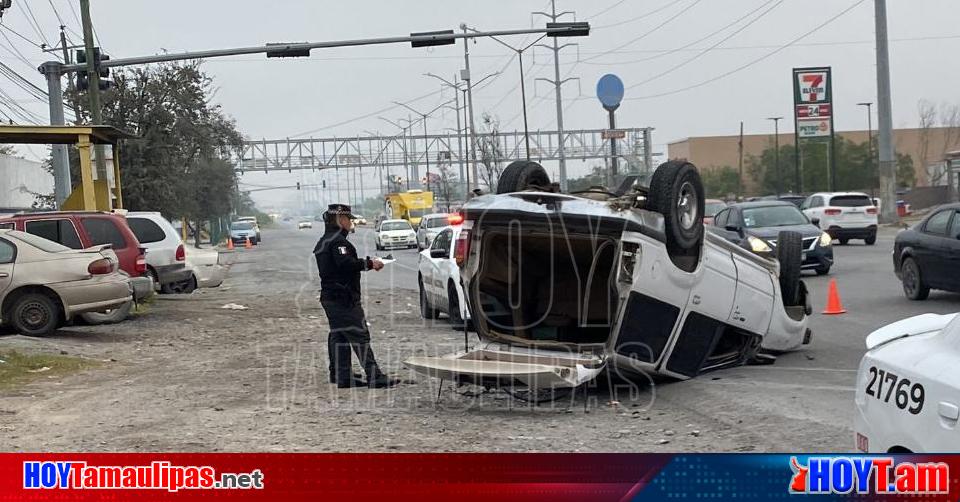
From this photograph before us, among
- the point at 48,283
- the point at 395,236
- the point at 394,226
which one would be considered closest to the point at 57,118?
the point at 48,283

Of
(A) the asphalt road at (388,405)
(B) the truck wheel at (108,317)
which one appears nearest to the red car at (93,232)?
(B) the truck wheel at (108,317)

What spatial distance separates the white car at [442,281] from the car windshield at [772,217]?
766cm

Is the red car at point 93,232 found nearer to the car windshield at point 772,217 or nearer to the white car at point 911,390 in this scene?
the car windshield at point 772,217

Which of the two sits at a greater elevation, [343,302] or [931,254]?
[343,302]

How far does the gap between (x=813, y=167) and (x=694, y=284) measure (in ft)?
261

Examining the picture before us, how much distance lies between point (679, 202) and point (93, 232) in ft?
39.4

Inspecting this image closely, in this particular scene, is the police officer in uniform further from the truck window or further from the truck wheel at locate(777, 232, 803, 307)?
the truck window

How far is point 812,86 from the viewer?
2292 inches

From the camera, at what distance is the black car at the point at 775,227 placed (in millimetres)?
21578

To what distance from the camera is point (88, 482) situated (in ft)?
15.0

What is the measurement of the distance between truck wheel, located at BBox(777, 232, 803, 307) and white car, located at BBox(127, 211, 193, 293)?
13.2m

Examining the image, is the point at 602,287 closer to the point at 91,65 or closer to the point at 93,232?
the point at 93,232

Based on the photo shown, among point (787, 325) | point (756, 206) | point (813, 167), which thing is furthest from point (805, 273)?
point (813, 167)

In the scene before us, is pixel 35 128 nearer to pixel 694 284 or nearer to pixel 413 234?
pixel 694 284
